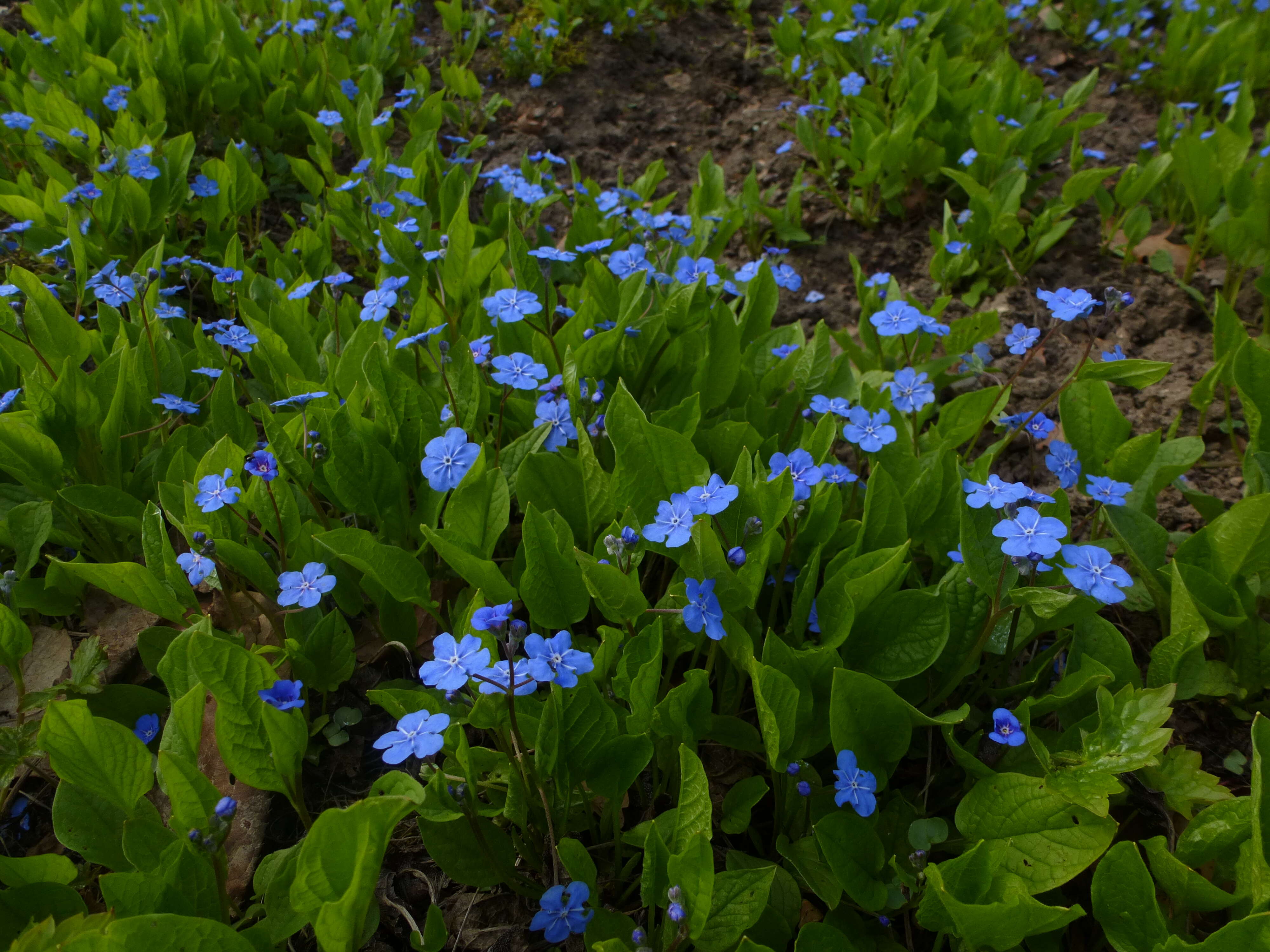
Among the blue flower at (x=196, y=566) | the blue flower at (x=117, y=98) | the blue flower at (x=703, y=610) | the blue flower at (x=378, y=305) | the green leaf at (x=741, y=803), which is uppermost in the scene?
the blue flower at (x=117, y=98)

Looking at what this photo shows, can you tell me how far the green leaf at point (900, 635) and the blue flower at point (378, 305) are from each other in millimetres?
1687

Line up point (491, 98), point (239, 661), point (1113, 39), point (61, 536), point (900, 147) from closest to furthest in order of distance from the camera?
point (239, 661)
point (61, 536)
point (900, 147)
point (491, 98)
point (1113, 39)

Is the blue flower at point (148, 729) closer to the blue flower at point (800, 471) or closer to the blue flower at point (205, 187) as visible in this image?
the blue flower at point (800, 471)

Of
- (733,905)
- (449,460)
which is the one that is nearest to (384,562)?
(449,460)

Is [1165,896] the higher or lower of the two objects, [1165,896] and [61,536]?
the lower

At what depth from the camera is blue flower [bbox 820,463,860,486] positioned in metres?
2.12

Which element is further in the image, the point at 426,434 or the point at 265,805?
the point at 426,434

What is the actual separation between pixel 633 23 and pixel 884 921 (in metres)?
6.55

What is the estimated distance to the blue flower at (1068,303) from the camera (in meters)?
2.36

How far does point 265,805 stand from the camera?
1940mm

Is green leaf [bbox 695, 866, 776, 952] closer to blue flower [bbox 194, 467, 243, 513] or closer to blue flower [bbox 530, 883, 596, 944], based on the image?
blue flower [bbox 530, 883, 596, 944]

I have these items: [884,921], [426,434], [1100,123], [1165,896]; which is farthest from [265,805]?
[1100,123]

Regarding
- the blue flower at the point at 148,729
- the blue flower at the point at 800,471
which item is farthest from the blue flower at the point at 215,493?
the blue flower at the point at 800,471

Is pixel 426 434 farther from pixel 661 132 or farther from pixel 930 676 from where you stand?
pixel 661 132
